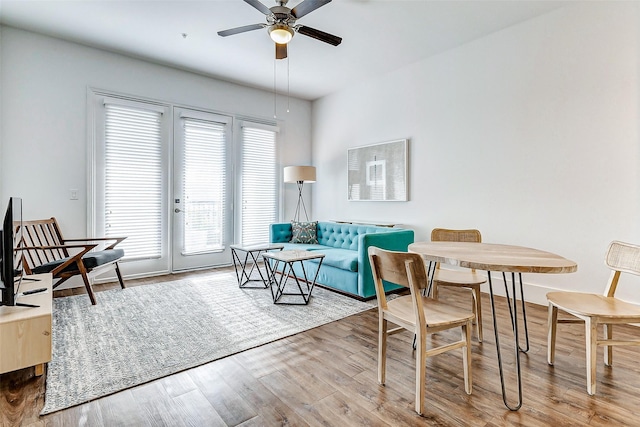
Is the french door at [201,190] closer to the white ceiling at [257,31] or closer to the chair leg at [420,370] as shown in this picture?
the white ceiling at [257,31]

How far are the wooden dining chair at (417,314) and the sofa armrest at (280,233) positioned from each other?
312cm

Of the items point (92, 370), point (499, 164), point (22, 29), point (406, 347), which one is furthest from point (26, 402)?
point (499, 164)

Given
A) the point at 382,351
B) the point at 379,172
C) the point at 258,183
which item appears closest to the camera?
the point at 382,351

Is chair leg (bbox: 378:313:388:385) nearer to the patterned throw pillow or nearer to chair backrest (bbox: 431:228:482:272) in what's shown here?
chair backrest (bbox: 431:228:482:272)

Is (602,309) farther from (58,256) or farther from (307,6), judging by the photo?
(58,256)

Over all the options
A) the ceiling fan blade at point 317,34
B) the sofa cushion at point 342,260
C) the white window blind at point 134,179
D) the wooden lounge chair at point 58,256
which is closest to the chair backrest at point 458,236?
the sofa cushion at point 342,260

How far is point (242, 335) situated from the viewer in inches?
Answer: 101

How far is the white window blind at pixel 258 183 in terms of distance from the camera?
17.7 ft

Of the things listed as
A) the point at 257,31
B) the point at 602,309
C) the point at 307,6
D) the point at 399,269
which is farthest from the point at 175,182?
the point at 602,309

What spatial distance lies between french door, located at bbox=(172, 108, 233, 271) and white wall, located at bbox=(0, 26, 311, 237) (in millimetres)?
586

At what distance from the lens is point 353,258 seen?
356 cm

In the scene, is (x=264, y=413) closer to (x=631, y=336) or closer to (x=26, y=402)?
(x=26, y=402)

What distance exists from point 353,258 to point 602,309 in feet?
6.99

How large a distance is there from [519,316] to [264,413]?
2.54 metres
